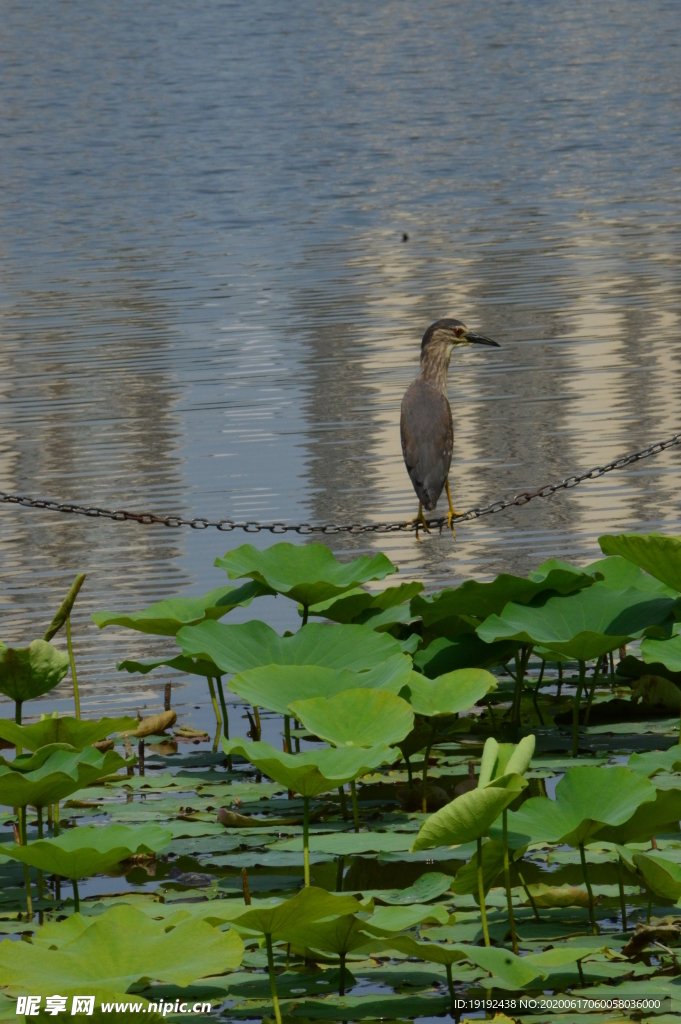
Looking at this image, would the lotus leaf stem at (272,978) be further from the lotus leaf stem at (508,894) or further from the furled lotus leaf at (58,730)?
the furled lotus leaf at (58,730)

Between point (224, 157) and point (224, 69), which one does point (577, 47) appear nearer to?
point (224, 69)

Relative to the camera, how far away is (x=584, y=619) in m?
4.15

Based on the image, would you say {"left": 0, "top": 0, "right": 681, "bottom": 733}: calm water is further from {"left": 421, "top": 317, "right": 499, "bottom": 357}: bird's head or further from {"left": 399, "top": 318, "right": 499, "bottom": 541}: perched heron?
{"left": 421, "top": 317, "right": 499, "bottom": 357}: bird's head

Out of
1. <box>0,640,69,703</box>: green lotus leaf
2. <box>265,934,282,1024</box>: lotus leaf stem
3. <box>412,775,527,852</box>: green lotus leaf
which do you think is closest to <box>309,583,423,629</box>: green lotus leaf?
<box>0,640,69,703</box>: green lotus leaf

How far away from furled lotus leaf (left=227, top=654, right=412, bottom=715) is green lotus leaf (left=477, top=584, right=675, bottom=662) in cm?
37

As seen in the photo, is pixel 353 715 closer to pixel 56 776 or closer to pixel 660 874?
pixel 56 776

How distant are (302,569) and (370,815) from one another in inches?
32.5

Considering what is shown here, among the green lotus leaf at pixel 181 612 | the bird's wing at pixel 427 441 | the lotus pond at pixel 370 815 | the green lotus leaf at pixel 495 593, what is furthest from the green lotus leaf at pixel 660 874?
the bird's wing at pixel 427 441

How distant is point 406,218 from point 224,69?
2233 centimetres

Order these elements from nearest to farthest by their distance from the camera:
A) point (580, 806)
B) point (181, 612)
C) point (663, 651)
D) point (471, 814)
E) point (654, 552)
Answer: point (471, 814) < point (580, 806) < point (663, 651) < point (654, 552) < point (181, 612)

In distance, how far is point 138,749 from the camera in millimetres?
4648

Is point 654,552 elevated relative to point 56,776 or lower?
elevated

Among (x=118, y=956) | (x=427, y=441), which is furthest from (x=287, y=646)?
(x=427, y=441)

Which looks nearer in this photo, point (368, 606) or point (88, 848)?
point (88, 848)
